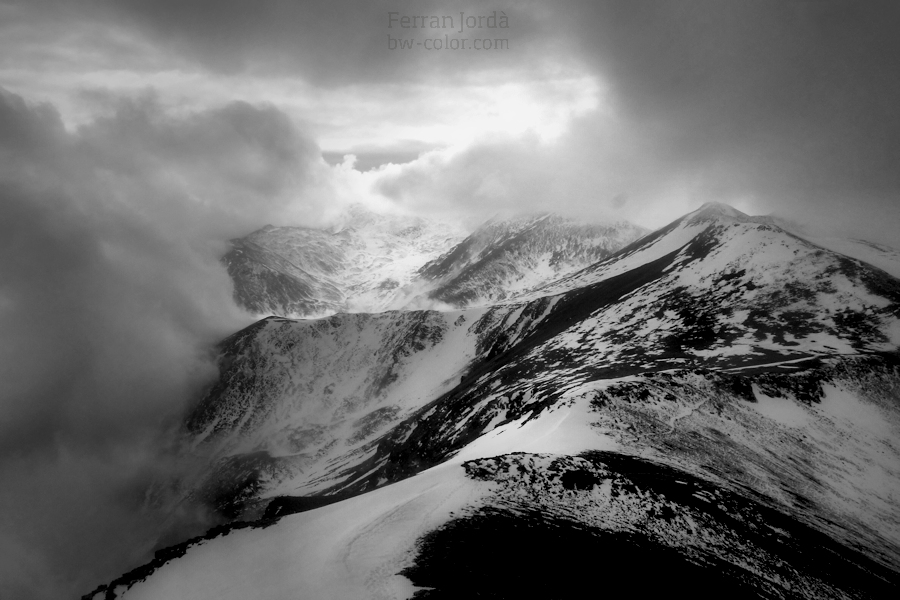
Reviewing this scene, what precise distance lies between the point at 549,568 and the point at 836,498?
39361mm

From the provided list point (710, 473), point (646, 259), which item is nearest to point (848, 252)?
point (646, 259)

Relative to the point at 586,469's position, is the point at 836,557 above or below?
below

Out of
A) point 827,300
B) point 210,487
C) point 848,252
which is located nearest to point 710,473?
point 827,300

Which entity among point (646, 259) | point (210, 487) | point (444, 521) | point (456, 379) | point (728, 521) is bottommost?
point (210, 487)

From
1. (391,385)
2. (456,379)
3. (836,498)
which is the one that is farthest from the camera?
(391,385)

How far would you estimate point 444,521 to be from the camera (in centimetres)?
2741

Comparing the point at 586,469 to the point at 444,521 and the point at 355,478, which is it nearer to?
the point at 444,521

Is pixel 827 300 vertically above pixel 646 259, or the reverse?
pixel 646 259

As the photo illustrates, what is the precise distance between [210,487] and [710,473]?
600ft

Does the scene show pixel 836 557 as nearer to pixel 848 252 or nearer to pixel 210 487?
pixel 848 252

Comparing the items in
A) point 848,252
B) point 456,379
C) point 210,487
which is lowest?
point 210,487

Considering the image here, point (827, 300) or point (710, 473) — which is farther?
point (827, 300)

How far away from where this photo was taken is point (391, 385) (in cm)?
19950

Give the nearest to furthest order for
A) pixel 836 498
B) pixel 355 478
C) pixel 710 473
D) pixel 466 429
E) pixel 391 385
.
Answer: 1. pixel 710 473
2. pixel 836 498
3. pixel 466 429
4. pixel 355 478
5. pixel 391 385
